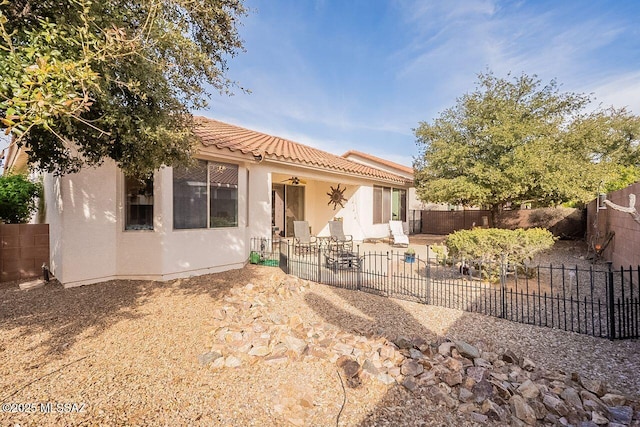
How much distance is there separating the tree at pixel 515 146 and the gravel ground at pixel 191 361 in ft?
30.6

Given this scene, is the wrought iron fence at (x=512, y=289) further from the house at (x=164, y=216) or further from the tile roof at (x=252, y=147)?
the tile roof at (x=252, y=147)

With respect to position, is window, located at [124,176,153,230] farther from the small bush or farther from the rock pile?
the small bush

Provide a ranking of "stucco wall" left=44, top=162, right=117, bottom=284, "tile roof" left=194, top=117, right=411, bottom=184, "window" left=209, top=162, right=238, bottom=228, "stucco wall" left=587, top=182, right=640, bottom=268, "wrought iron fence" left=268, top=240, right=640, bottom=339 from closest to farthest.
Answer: "wrought iron fence" left=268, top=240, right=640, bottom=339, "stucco wall" left=44, top=162, right=117, bottom=284, "stucco wall" left=587, top=182, right=640, bottom=268, "tile roof" left=194, top=117, right=411, bottom=184, "window" left=209, top=162, right=238, bottom=228

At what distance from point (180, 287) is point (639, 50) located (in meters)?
14.8

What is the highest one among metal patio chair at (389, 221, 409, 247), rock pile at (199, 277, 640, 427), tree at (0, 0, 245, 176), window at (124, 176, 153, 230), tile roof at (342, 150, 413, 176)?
tile roof at (342, 150, 413, 176)

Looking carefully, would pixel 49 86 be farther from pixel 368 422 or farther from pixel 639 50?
pixel 639 50

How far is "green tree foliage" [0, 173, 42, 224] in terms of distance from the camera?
28.7 ft

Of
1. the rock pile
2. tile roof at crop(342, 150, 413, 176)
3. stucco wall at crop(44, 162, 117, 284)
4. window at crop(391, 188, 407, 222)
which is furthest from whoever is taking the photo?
tile roof at crop(342, 150, 413, 176)

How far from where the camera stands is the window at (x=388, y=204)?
16047 millimetres

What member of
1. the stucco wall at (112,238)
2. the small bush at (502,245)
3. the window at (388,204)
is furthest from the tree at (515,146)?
the stucco wall at (112,238)

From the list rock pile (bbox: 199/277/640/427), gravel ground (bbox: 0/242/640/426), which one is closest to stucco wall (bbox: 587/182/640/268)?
gravel ground (bbox: 0/242/640/426)

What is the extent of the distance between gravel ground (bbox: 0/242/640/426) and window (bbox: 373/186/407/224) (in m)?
10.1

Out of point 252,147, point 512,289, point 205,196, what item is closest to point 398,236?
point 512,289

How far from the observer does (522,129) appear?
12.6 m
